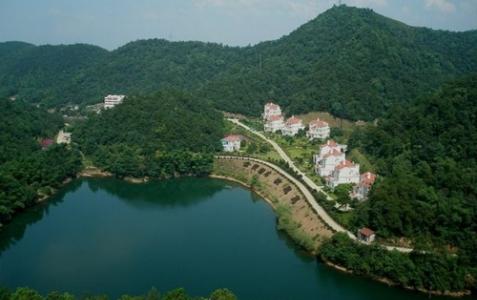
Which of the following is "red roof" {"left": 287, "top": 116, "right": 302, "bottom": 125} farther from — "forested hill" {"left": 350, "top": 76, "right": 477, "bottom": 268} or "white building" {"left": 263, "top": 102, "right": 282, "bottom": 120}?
"forested hill" {"left": 350, "top": 76, "right": 477, "bottom": 268}

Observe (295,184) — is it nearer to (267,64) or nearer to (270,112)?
(270,112)

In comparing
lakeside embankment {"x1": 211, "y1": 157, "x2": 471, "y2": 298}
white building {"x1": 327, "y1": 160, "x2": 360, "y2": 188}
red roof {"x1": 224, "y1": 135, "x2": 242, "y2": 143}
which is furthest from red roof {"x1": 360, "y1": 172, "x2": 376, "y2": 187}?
red roof {"x1": 224, "y1": 135, "x2": 242, "y2": 143}

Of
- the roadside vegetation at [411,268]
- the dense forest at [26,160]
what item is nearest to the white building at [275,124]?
the dense forest at [26,160]

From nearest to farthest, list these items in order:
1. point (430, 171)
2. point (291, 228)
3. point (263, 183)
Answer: point (430, 171), point (291, 228), point (263, 183)

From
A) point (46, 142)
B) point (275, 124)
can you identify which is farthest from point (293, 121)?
point (46, 142)

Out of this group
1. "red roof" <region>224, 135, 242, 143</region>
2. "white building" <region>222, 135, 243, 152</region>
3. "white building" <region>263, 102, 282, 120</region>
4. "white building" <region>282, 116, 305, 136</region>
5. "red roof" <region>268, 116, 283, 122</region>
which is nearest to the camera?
"white building" <region>222, 135, 243, 152</region>

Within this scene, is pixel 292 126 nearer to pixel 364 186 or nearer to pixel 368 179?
pixel 368 179

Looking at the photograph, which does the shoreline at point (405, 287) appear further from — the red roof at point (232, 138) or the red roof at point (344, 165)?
the red roof at point (232, 138)
